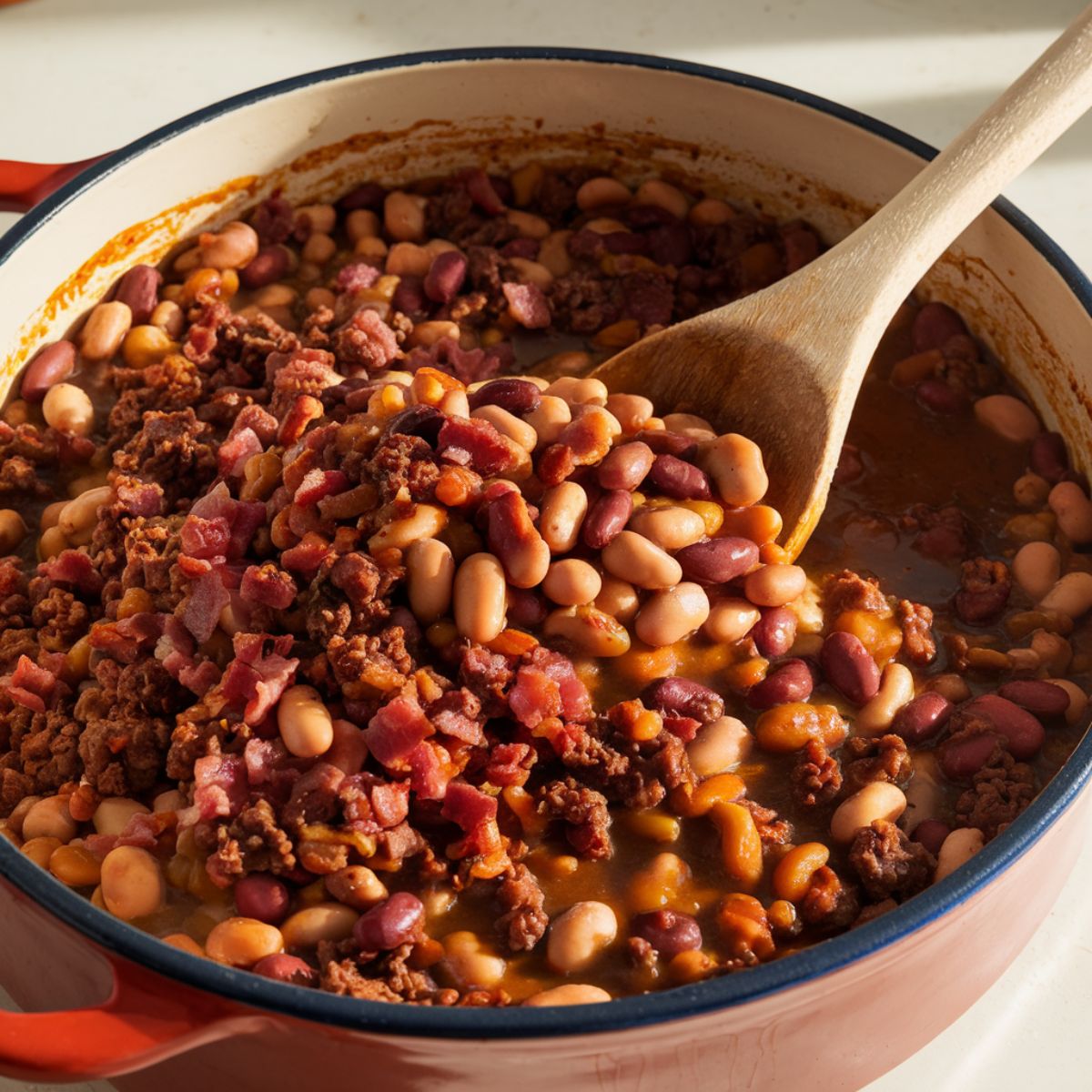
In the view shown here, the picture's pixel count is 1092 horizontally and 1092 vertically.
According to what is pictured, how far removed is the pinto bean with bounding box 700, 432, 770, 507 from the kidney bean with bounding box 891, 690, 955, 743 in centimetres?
37

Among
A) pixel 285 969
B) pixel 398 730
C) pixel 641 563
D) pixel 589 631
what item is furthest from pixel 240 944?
pixel 641 563

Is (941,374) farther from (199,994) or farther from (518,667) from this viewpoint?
(199,994)

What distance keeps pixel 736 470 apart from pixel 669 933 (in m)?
0.68

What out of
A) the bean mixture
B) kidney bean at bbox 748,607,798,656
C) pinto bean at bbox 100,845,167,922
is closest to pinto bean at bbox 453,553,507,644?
the bean mixture

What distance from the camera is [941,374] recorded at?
2588 millimetres

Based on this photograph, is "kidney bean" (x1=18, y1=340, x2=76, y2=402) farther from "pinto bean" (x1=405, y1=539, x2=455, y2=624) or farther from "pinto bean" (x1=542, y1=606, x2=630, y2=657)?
"pinto bean" (x1=542, y1=606, x2=630, y2=657)

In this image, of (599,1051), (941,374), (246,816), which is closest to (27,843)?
(246,816)

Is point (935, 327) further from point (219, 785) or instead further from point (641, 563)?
point (219, 785)

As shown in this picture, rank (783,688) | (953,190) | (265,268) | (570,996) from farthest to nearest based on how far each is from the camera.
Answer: (265,268), (953,190), (783,688), (570,996)

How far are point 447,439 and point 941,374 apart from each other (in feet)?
3.25

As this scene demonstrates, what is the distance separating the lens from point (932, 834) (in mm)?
1958

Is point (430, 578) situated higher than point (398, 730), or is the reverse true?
point (430, 578)

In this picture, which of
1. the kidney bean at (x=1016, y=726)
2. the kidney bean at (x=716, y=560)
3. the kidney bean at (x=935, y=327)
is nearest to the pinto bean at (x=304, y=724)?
the kidney bean at (x=716, y=560)

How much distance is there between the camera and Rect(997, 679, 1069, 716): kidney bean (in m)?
2.07
